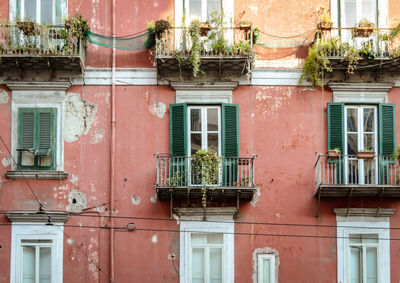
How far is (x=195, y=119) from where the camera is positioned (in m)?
16.8

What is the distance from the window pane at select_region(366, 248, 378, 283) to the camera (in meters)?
16.2

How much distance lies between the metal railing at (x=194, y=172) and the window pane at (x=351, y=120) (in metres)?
2.72

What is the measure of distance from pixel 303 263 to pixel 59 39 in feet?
27.1

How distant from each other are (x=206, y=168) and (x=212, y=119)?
159cm

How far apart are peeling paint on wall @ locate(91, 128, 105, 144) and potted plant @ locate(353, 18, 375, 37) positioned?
22.7ft

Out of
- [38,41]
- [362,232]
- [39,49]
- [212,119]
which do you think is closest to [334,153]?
[362,232]

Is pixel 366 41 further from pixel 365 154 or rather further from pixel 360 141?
pixel 365 154

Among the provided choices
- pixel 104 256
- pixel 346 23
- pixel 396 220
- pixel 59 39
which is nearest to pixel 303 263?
pixel 396 220

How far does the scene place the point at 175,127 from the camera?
16.6m

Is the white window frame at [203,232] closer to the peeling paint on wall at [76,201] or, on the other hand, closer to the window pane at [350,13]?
the peeling paint on wall at [76,201]

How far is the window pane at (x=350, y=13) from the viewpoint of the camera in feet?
57.1

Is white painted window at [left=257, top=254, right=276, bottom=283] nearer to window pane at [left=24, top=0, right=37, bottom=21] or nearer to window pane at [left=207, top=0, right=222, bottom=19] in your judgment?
window pane at [left=207, top=0, right=222, bottom=19]

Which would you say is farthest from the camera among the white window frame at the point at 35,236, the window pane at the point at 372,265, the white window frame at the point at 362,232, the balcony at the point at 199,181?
the window pane at the point at 372,265

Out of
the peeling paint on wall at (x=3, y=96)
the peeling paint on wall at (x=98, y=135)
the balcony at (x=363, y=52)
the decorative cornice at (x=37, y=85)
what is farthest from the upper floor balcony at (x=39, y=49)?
the balcony at (x=363, y=52)
